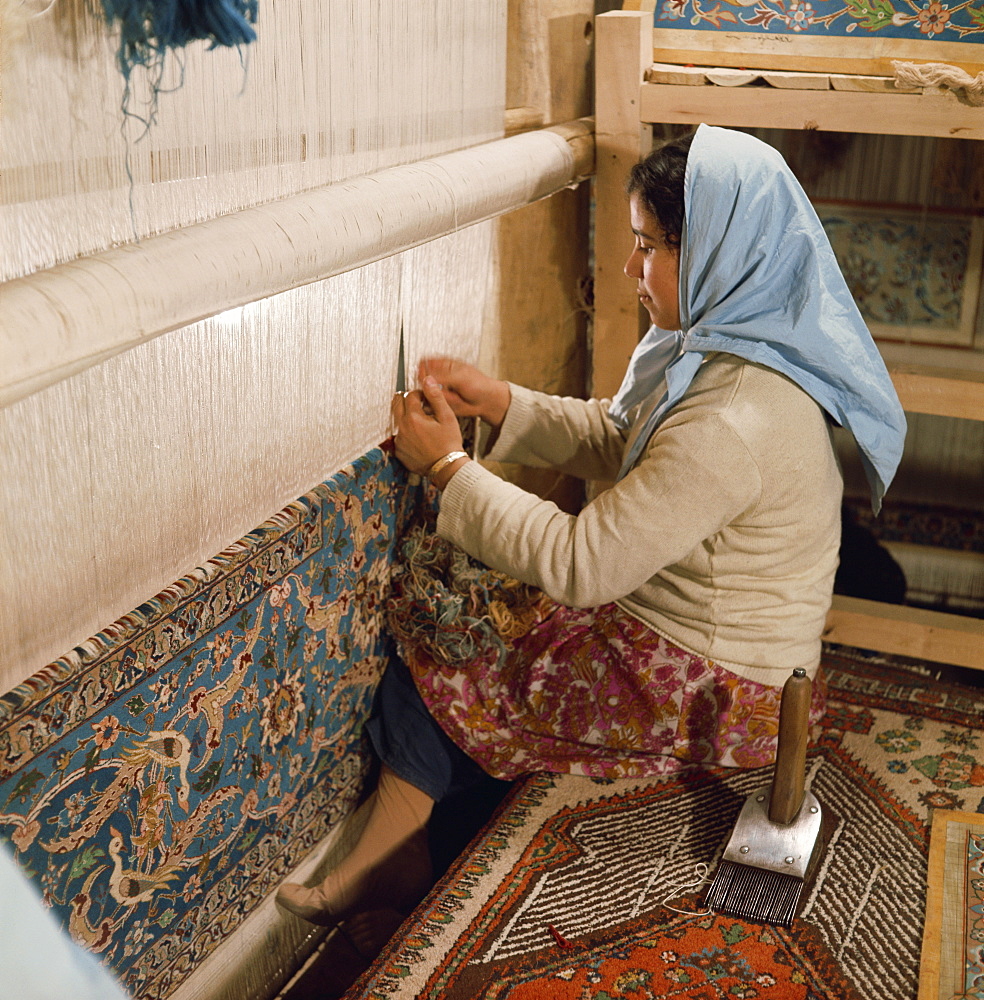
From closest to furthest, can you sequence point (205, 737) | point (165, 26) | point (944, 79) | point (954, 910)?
point (165, 26)
point (205, 737)
point (954, 910)
point (944, 79)

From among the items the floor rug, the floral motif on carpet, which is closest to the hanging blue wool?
the floral motif on carpet

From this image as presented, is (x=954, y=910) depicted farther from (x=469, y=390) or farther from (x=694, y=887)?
(x=469, y=390)

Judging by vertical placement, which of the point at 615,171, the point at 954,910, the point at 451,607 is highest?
the point at 615,171

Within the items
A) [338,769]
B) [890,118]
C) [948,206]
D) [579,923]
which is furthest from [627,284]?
[579,923]

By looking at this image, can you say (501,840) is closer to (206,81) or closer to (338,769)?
(338,769)

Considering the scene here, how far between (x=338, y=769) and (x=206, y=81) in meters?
1.11

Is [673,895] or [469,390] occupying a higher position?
[469,390]

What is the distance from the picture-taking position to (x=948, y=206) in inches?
98.5

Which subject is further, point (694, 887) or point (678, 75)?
point (678, 75)

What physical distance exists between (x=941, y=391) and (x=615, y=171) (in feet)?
2.36

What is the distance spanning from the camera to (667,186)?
155cm

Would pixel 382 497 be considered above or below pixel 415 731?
above

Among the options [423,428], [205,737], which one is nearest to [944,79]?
[423,428]

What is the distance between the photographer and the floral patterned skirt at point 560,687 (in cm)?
172
